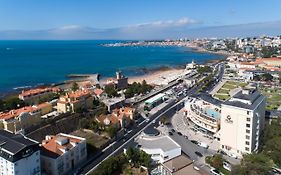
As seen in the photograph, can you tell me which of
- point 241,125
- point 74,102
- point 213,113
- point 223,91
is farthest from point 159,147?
point 223,91

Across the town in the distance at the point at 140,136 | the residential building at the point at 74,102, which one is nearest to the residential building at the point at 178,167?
the town in the distance at the point at 140,136

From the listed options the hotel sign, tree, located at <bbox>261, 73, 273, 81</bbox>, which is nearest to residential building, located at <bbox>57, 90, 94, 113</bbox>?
the hotel sign

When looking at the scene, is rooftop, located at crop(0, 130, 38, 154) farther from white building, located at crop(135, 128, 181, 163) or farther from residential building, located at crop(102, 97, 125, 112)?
residential building, located at crop(102, 97, 125, 112)

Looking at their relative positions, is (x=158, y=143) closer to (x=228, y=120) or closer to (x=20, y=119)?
(x=228, y=120)

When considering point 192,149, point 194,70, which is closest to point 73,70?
point 194,70

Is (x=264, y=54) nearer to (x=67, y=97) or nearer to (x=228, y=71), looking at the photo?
(x=228, y=71)

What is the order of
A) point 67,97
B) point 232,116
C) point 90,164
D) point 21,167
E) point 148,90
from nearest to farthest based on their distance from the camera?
point 21,167 < point 90,164 < point 232,116 < point 67,97 < point 148,90
